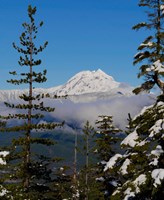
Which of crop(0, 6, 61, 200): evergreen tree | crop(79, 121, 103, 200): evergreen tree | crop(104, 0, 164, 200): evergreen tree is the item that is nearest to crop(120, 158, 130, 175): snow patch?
crop(104, 0, 164, 200): evergreen tree

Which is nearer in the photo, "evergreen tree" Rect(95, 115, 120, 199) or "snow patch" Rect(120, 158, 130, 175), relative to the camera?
"snow patch" Rect(120, 158, 130, 175)

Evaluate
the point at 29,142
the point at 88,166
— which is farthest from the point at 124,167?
the point at 88,166

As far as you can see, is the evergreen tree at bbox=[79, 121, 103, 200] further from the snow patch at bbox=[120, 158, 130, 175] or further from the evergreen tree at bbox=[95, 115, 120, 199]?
the snow patch at bbox=[120, 158, 130, 175]

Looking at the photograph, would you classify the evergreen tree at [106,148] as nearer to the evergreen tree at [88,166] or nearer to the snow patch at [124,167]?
the evergreen tree at [88,166]

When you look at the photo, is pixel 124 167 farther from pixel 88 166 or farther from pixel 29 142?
pixel 88 166

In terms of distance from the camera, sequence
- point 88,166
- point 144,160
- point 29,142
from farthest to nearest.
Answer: point 88,166, point 29,142, point 144,160

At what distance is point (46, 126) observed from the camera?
33312 mm

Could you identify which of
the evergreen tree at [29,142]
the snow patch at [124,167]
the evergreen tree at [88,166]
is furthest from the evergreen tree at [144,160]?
the evergreen tree at [88,166]

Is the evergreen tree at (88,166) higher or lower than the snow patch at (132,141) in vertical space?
lower

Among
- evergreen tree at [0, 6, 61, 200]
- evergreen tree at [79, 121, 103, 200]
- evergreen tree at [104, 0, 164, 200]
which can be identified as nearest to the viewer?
evergreen tree at [104, 0, 164, 200]

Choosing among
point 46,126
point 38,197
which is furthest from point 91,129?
point 38,197

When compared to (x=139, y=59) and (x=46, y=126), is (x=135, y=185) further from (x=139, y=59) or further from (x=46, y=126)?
(x=46, y=126)

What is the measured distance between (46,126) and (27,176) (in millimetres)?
4817

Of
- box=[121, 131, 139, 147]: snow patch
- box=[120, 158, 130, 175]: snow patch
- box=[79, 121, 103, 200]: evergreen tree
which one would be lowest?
box=[79, 121, 103, 200]: evergreen tree
